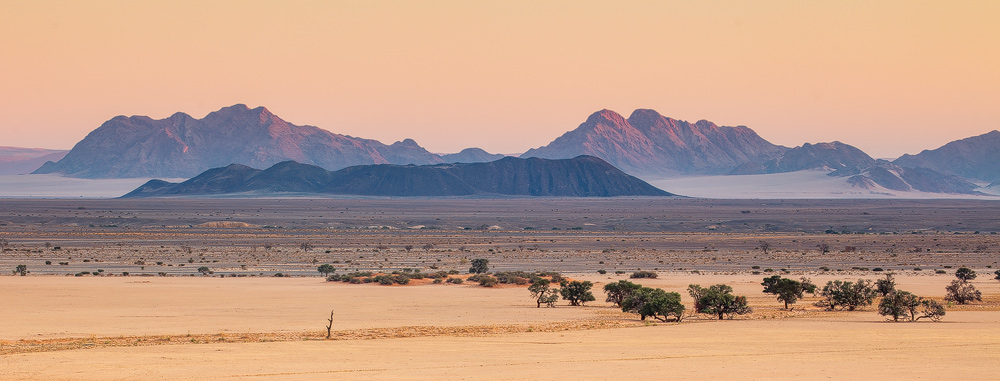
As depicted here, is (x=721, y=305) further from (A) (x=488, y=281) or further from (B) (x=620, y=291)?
(A) (x=488, y=281)

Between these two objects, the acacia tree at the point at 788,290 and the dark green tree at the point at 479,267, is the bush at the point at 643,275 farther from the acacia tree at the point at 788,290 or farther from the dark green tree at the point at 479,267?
the acacia tree at the point at 788,290

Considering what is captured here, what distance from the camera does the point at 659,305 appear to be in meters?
30.0

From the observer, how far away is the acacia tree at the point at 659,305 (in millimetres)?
30000

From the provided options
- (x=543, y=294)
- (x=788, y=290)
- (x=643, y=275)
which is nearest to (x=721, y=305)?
(x=788, y=290)

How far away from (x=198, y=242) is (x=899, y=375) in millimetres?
67411

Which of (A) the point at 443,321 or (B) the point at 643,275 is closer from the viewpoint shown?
(A) the point at 443,321

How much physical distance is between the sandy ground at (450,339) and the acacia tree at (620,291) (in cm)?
47

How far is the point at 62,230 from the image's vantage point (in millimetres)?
99625

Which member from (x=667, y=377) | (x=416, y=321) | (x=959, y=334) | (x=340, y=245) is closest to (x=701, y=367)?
(x=667, y=377)

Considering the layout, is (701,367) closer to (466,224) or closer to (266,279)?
(266,279)

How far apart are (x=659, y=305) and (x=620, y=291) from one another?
5.06 m

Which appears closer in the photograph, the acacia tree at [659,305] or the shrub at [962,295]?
the acacia tree at [659,305]

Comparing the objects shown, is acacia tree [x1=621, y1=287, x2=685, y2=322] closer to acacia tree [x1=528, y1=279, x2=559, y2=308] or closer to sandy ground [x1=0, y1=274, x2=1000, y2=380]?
sandy ground [x1=0, y1=274, x2=1000, y2=380]

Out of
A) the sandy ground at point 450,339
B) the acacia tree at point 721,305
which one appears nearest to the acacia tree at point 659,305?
the sandy ground at point 450,339
